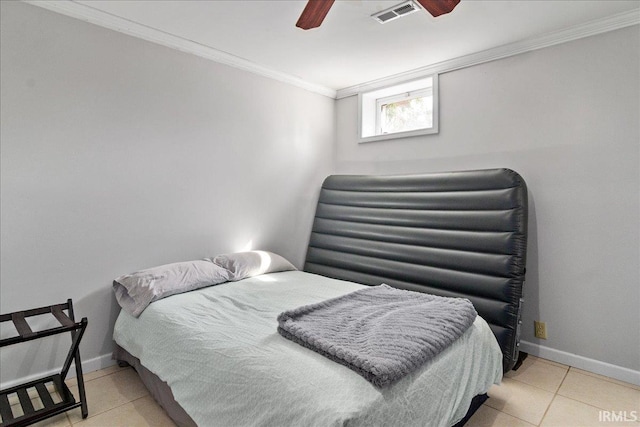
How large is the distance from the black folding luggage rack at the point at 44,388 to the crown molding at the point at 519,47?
328cm

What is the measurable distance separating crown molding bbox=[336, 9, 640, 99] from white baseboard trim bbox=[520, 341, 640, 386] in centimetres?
234

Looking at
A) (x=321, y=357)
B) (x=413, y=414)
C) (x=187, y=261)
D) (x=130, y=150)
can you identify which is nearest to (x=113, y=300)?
(x=187, y=261)

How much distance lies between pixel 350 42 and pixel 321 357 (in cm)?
239

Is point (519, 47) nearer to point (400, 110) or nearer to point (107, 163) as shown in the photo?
point (400, 110)

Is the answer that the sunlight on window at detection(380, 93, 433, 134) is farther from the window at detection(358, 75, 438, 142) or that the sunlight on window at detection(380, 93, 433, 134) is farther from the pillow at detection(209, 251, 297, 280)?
the pillow at detection(209, 251, 297, 280)

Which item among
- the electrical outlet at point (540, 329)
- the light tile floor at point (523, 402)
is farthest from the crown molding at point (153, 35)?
the electrical outlet at point (540, 329)

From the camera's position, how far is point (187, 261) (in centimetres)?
287

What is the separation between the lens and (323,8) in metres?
1.81

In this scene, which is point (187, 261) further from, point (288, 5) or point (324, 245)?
point (288, 5)

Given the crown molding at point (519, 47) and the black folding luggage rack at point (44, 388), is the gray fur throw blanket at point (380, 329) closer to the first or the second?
the black folding luggage rack at point (44, 388)

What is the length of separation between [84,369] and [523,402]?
291 cm

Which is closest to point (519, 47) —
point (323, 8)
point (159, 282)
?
point (323, 8)

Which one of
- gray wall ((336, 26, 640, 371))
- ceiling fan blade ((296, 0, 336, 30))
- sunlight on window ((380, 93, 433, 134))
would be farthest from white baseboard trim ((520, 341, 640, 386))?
ceiling fan blade ((296, 0, 336, 30))

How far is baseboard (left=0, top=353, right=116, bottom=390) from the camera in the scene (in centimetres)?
219
